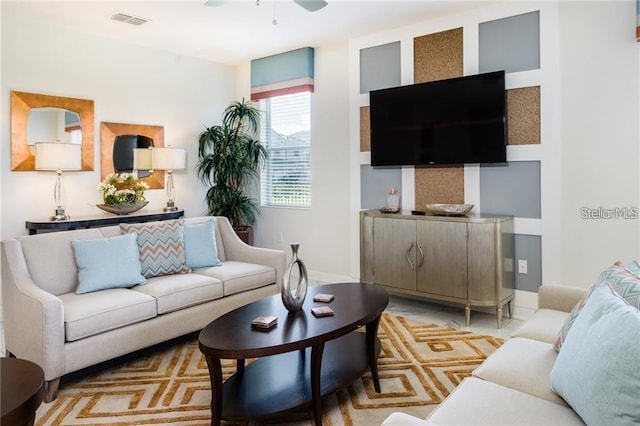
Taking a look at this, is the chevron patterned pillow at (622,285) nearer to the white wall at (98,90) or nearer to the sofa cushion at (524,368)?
the sofa cushion at (524,368)

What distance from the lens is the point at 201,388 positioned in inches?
101

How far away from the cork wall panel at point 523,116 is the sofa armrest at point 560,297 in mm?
1602

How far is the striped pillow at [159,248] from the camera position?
3.36 m

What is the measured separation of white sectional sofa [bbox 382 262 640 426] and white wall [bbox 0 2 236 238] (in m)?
4.19

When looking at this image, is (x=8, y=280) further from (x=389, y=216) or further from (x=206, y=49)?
(x=206, y=49)

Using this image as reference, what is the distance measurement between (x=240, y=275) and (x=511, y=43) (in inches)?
119

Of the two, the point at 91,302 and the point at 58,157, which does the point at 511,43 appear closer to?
the point at 91,302

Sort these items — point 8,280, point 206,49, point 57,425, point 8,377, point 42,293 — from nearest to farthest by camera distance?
point 8,377
point 57,425
point 42,293
point 8,280
point 206,49

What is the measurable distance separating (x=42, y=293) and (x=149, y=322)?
66cm

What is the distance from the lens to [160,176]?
5.21 m

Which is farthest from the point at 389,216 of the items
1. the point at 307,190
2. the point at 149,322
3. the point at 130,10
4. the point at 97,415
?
the point at 130,10

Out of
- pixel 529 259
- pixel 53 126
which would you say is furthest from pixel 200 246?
pixel 529 259

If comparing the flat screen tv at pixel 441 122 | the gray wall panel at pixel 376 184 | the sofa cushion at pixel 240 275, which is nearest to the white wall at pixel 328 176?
the gray wall panel at pixel 376 184

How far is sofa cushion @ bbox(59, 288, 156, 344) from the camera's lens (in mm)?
2541
